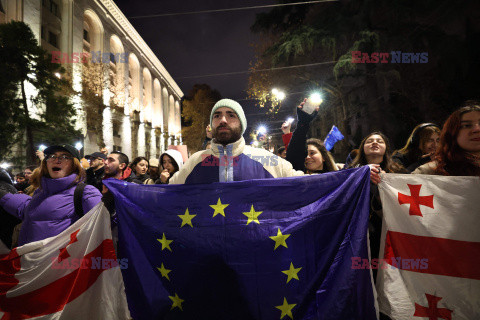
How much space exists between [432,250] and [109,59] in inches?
1115

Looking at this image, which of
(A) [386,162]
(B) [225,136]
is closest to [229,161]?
(B) [225,136]

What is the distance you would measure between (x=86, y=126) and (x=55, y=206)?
882 inches

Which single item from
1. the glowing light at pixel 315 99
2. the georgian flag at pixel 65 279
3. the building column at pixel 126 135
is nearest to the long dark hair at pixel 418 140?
the glowing light at pixel 315 99

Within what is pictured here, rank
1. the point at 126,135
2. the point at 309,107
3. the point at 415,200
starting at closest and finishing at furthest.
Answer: the point at 415,200 < the point at 309,107 < the point at 126,135

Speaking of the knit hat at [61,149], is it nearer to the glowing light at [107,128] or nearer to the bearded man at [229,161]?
the bearded man at [229,161]

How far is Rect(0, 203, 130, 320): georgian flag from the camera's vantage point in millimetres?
2268

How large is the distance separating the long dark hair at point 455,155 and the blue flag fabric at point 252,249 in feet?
2.49

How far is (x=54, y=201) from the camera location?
7.97 ft

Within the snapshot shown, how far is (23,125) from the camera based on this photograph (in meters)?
13.5

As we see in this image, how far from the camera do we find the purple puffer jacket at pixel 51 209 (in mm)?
2393

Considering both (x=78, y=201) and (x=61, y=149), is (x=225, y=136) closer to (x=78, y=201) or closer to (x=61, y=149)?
(x=78, y=201)

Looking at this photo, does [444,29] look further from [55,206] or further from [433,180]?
[55,206]

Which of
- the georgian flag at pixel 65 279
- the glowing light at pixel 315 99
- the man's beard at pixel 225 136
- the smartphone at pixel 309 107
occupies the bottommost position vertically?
the georgian flag at pixel 65 279

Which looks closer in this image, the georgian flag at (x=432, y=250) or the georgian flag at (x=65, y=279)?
the georgian flag at (x=432, y=250)
